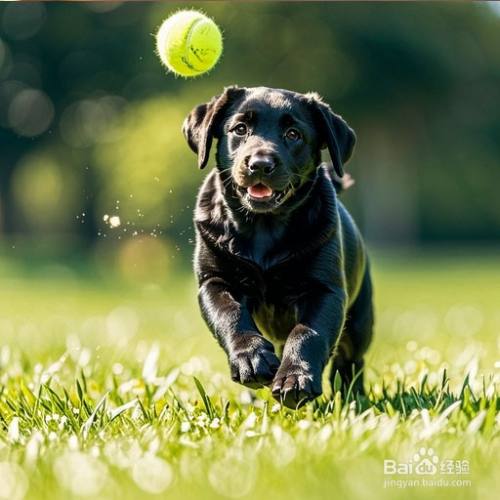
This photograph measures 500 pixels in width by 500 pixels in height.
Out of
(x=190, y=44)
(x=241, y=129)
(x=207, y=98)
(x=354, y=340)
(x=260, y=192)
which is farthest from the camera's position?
(x=207, y=98)

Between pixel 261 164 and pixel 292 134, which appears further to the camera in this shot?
pixel 292 134

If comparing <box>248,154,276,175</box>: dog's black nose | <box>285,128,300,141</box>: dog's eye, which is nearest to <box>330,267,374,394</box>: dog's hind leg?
<box>285,128,300,141</box>: dog's eye

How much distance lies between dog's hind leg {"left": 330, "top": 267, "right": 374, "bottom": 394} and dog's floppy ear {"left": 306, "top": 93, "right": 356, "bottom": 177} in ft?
2.56

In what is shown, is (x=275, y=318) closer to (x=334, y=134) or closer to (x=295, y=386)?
(x=295, y=386)

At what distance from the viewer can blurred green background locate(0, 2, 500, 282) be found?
1510cm

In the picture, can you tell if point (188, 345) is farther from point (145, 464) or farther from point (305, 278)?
point (145, 464)

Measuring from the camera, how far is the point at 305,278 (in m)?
3.75

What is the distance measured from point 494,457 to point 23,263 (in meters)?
15.1

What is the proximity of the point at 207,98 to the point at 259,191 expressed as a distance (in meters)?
10.9

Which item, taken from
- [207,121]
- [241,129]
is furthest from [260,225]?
[207,121]

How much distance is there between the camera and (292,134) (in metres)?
3.97

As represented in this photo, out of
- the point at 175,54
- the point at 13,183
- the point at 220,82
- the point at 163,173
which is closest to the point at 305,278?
the point at 175,54

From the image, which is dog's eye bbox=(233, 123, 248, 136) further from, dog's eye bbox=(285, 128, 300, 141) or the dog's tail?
the dog's tail

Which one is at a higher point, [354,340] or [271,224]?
[271,224]
